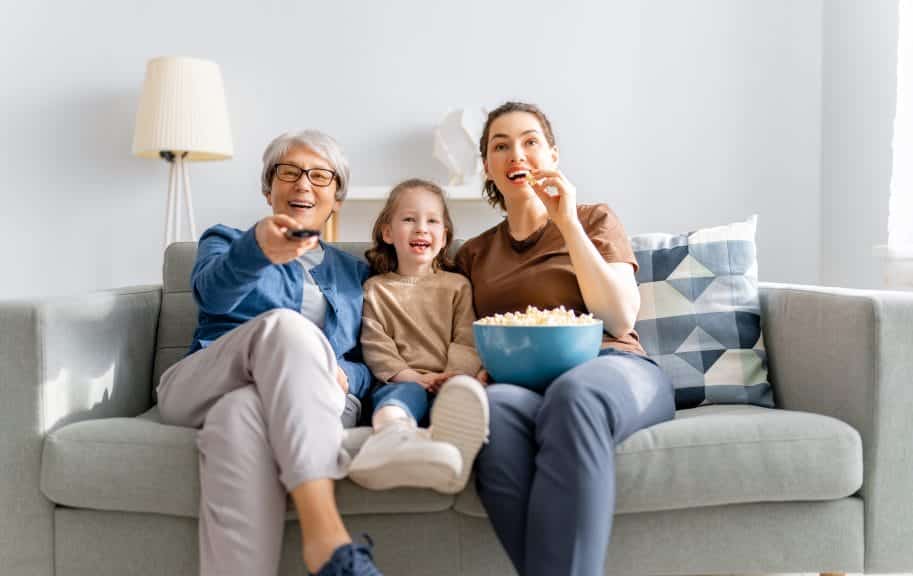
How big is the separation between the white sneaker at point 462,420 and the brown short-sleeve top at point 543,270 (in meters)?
0.45

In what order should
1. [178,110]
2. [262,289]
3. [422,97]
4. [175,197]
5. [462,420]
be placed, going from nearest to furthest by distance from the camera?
[462,420], [262,289], [178,110], [175,197], [422,97]

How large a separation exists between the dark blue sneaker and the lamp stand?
199 centimetres

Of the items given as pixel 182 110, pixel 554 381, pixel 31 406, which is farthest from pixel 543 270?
pixel 182 110

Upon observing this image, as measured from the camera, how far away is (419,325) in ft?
6.04

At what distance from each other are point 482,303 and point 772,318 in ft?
2.24

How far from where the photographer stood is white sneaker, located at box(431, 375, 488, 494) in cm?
134

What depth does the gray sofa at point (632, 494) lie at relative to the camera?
1.46 metres

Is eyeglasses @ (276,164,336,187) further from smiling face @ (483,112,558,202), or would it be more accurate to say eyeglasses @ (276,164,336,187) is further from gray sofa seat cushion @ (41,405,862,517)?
gray sofa seat cushion @ (41,405,862,517)

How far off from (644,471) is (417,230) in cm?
76

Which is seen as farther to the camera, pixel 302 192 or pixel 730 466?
pixel 302 192

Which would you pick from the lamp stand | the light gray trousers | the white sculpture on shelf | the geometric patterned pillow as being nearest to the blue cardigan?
the light gray trousers

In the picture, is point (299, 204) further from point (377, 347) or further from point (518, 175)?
point (518, 175)

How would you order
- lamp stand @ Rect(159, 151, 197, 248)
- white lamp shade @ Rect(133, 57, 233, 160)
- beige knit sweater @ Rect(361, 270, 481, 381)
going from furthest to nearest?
lamp stand @ Rect(159, 151, 197, 248) < white lamp shade @ Rect(133, 57, 233, 160) < beige knit sweater @ Rect(361, 270, 481, 381)

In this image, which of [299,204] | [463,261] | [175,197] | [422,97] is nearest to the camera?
[299,204]
